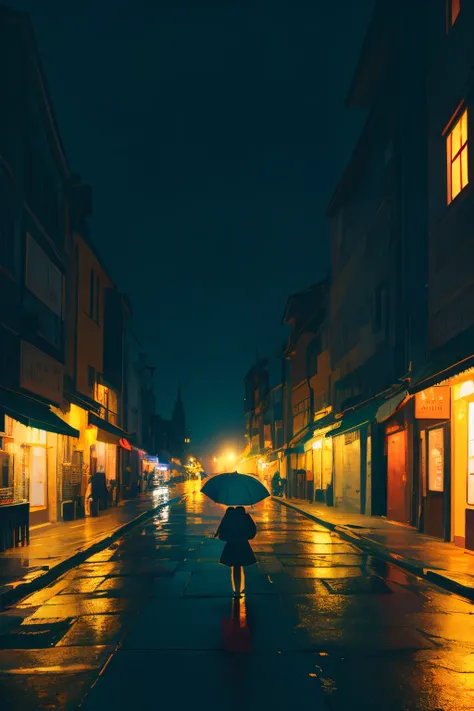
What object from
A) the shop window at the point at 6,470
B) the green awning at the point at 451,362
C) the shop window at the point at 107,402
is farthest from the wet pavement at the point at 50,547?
the shop window at the point at 107,402

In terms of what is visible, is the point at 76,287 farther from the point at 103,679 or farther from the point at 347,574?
the point at 103,679

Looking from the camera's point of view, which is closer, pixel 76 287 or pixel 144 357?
pixel 76 287

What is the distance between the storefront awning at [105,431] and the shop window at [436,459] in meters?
15.7

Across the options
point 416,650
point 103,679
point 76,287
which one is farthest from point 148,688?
point 76,287

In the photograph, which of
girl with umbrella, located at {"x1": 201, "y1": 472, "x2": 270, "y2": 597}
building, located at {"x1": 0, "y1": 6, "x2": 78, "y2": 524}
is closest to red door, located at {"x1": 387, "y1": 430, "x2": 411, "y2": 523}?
building, located at {"x1": 0, "y1": 6, "x2": 78, "y2": 524}

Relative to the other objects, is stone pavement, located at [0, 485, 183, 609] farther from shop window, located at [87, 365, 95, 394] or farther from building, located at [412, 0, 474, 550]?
shop window, located at [87, 365, 95, 394]

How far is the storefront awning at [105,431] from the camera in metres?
32.2

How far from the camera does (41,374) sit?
75.0ft

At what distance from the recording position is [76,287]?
100 ft

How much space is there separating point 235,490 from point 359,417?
17.1 metres

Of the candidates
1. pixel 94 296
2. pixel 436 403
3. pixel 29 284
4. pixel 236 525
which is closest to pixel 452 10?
pixel 436 403

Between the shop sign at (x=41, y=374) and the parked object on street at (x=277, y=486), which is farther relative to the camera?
the parked object on street at (x=277, y=486)

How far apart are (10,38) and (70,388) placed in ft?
43.1

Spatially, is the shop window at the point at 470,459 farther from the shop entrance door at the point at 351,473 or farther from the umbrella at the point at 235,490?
the shop entrance door at the point at 351,473
